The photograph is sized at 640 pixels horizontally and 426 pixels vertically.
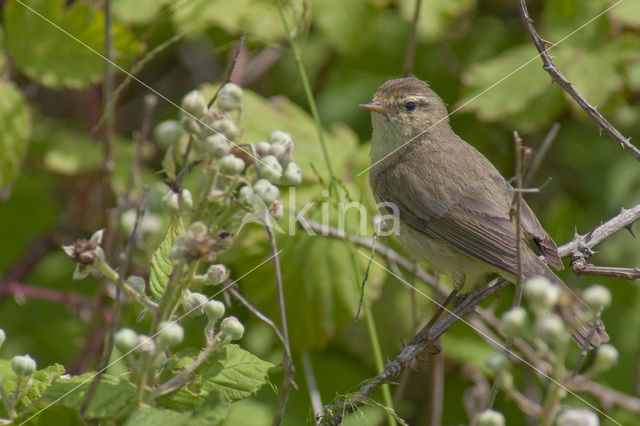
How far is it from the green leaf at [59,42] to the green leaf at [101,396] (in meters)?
2.11

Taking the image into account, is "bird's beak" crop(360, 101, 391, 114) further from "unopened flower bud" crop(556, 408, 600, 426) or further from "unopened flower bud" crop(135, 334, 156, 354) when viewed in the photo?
"unopened flower bud" crop(556, 408, 600, 426)

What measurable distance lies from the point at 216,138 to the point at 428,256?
6.75 ft

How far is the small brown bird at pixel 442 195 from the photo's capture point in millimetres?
3330

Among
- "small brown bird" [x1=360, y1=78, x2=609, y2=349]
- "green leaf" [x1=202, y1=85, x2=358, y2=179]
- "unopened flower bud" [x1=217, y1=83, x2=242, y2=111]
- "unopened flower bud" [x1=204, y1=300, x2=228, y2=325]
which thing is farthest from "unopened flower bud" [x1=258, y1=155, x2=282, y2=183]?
"green leaf" [x1=202, y1=85, x2=358, y2=179]

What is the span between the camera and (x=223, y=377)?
183 cm

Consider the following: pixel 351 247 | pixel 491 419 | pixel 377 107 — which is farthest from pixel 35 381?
pixel 377 107

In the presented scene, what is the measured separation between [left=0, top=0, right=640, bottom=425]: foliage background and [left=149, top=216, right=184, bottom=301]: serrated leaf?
1.33 m

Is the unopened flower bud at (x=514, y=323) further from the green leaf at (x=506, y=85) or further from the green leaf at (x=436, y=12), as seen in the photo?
the green leaf at (x=436, y=12)

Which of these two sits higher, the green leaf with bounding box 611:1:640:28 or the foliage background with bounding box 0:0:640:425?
the green leaf with bounding box 611:1:640:28

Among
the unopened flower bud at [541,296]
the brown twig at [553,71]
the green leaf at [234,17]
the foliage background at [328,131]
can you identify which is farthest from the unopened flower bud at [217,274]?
the green leaf at [234,17]

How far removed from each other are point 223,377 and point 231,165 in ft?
1.77

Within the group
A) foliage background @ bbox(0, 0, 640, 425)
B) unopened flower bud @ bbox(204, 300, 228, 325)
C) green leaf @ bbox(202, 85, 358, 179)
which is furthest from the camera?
green leaf @ bbox(202, 85, 358, 179)

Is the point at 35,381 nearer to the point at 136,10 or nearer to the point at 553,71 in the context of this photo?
the point at 553,71

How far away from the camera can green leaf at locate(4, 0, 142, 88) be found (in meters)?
3.54
